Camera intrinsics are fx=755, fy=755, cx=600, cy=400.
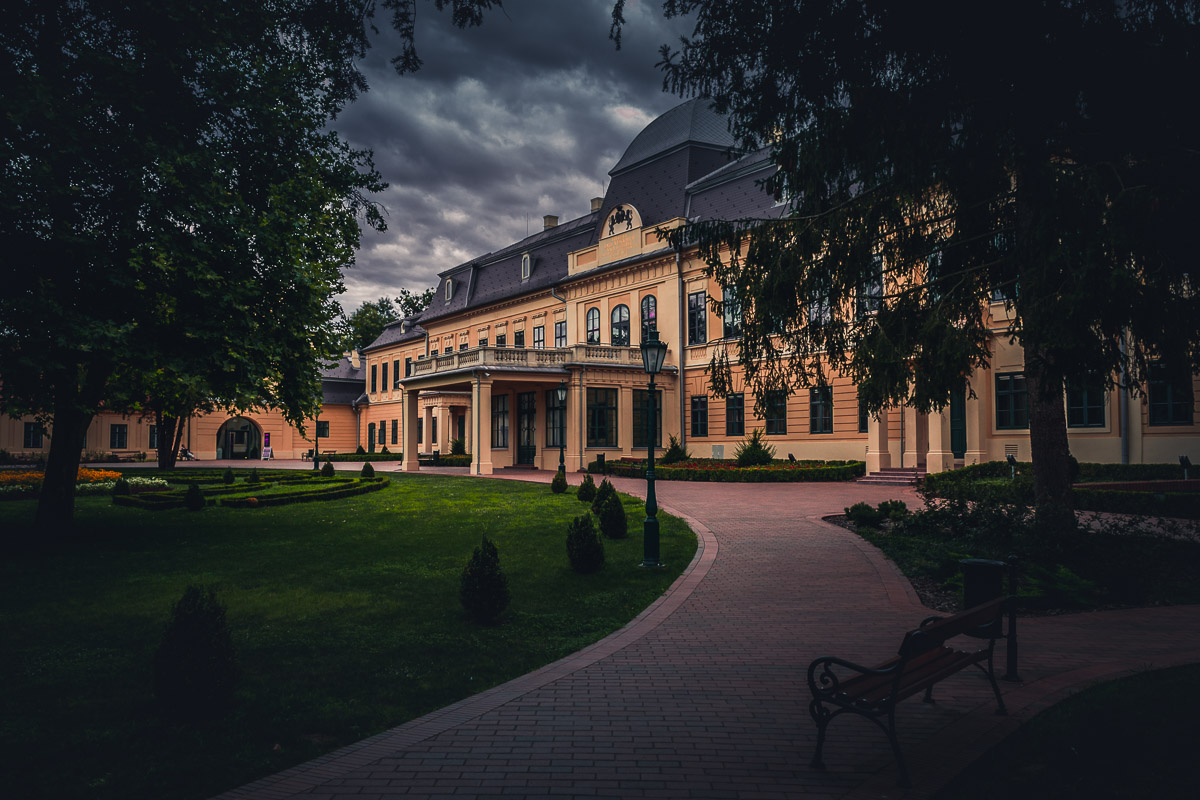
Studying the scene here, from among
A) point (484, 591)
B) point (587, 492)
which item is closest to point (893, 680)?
point (484, 591)

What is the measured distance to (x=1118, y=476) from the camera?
20.7 metres

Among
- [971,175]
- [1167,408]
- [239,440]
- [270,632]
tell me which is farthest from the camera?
[239,440]

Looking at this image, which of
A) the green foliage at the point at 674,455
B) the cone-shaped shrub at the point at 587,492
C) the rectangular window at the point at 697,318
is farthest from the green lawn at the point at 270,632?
the rectangular window at the point at 697,318

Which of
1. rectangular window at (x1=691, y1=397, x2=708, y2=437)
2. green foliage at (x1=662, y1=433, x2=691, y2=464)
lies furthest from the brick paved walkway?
rectangular window at (x1=691, y1=397, x2=708, y2=437)

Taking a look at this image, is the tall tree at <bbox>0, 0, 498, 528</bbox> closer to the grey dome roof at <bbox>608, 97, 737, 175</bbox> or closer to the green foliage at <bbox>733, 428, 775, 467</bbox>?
the green foliage at <bbox>733, 428, 775, 467</bbox>

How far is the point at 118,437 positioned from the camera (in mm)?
54125

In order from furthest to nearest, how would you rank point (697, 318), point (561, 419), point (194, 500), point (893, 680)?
point (561, 419), point (697, 318), point (194, 500), point (893, 680)

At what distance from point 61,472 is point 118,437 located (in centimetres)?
4802

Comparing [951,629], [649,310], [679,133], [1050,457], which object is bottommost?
[951,629]

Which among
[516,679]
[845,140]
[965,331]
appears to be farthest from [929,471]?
[516,679]

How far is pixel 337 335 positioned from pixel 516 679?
1016 centimetres

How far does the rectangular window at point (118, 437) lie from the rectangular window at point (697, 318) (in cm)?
4282

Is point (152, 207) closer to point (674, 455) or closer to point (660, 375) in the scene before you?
point (674, 455)

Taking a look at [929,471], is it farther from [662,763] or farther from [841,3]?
[662,763]
